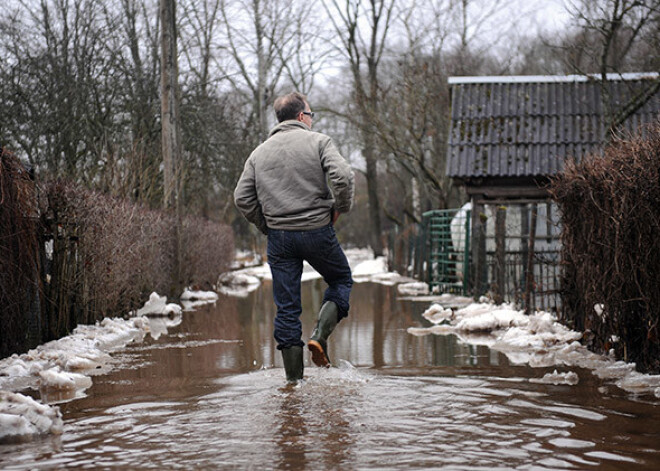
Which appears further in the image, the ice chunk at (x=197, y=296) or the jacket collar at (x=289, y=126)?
the ice chunk at (x=197, y=296)

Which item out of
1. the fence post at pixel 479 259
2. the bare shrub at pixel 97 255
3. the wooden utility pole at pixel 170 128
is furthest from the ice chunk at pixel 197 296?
the fence post at pixel 479 259

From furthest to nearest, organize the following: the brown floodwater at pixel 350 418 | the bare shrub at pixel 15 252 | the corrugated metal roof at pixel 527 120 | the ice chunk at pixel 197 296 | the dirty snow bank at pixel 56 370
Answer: the corrugated metal roof at pixel 527 120, the ice chunk at pixel 197 296, the bare shrub at pixel 15 252, the dirty snow bank at pixel 56 370, the brown floodwater at pixel 350 418

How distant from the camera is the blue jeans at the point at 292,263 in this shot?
679cm

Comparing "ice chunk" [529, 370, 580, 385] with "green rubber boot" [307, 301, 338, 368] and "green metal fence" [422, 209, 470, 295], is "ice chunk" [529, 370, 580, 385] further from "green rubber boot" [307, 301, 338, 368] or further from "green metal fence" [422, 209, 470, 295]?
"green metal fence" [422, 209, 470, 295]

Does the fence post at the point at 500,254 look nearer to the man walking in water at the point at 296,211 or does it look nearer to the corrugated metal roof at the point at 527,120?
the corrugated metal roof at the point at 527,120

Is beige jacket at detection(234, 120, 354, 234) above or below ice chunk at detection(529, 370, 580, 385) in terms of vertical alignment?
above

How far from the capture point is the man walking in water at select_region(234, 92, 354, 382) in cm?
677

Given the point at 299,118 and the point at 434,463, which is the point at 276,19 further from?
the point at 434,463

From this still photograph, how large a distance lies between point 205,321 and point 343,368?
19.9 ft

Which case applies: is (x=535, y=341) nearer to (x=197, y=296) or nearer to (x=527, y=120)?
(x=197, y=296)

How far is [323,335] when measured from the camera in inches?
271

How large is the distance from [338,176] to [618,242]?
2209 millimetres

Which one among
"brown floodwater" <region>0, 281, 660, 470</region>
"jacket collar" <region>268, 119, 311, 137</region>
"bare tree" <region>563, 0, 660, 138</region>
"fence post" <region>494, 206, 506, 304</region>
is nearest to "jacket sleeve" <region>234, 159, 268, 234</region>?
"jacket collar" <region>268, 119, 311, 137</region>

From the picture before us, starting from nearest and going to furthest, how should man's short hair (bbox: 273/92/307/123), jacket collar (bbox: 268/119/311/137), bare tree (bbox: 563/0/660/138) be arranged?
jacket collar (bbox: 268/119/311/137) < man's short hair (bbox: 273/92/307/123) < bare tree (bbox: 563/0/660/138)
